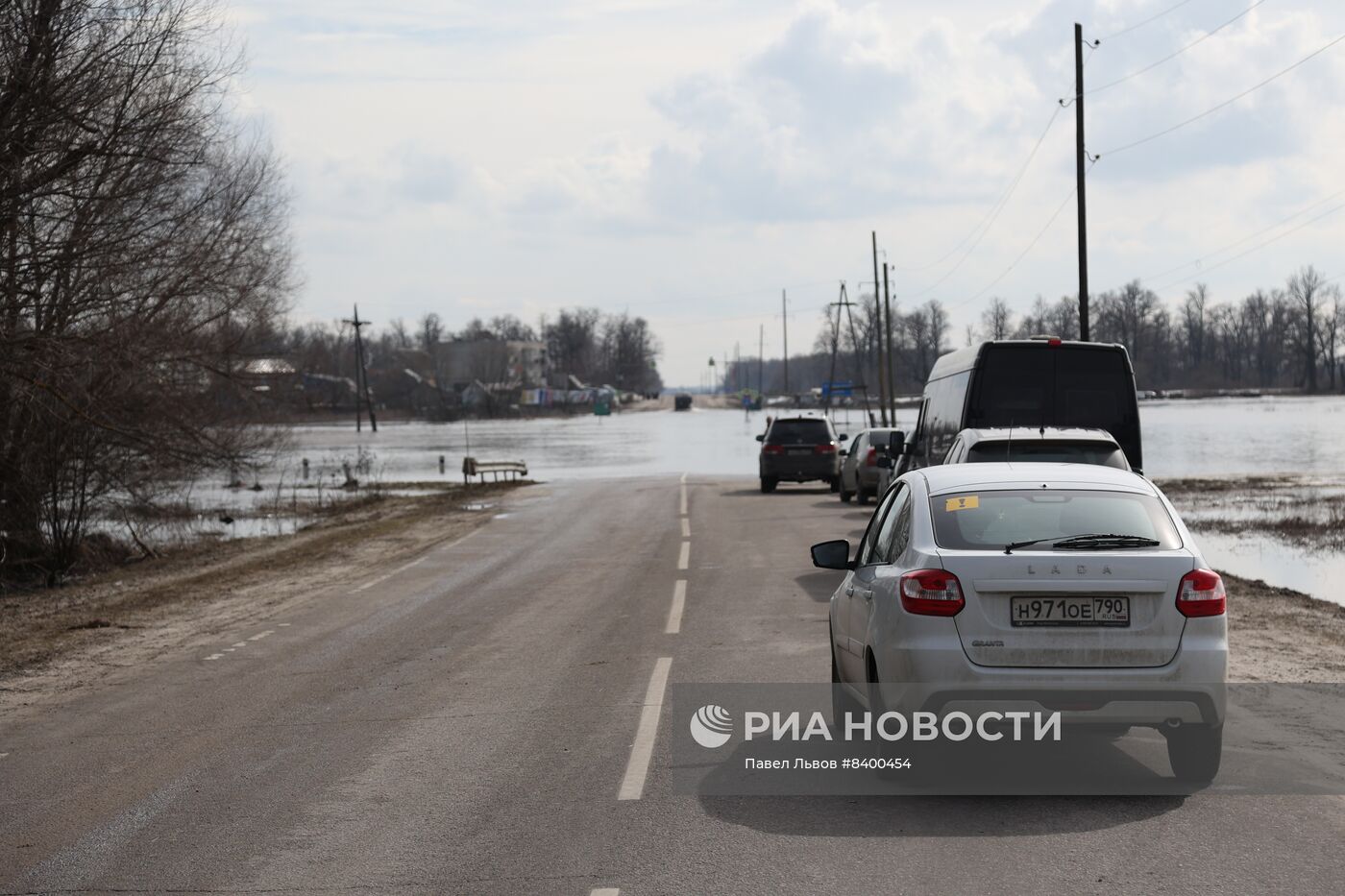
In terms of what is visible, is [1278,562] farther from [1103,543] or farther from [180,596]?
[180,596]

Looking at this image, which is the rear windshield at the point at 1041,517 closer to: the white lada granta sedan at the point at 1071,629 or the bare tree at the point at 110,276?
the white lada granta sedan at the point at 1071,629

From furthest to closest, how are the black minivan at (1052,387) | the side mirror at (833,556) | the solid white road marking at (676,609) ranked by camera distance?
the black minivan at (1052,387)
the solid white road marking at (676,609)
the side mirror at (833,556)

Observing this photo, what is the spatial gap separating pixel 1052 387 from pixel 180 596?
10969mm

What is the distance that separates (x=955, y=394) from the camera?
17609mm

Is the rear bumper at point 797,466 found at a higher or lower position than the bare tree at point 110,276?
lower

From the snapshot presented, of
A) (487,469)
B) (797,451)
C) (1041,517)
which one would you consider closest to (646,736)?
(1041,517)

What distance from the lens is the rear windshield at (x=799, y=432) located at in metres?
35.2

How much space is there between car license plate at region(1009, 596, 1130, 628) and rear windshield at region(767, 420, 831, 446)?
28.7m

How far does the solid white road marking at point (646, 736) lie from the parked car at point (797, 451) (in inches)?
963

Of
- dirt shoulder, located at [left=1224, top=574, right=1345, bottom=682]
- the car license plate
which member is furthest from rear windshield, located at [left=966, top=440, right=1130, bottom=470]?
the car license plate

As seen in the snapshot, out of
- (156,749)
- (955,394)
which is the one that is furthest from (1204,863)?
(955,394)

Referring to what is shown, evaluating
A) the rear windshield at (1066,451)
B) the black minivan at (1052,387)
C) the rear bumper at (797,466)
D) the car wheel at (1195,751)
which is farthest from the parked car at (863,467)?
the car wheel at (1195,751)

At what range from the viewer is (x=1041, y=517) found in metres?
6.91

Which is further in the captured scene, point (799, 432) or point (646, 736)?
point (799, 432)
